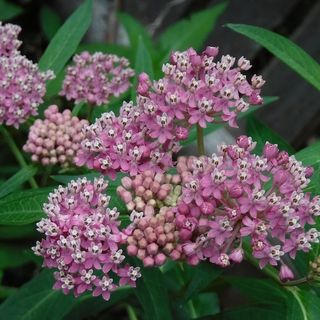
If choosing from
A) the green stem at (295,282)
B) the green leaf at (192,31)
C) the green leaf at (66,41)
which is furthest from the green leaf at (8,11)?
the green stem at (295,282)

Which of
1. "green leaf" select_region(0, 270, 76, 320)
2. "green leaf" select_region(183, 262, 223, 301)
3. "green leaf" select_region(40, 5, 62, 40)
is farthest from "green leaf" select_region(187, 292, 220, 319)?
"green leaf" select_region(40, 5, 62, 40)

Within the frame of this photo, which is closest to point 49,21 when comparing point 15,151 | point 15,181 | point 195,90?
point 15,151

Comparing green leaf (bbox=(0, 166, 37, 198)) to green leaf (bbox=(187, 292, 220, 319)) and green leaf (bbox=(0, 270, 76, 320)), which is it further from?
green leaf (bbox=(187, 292, 220, 319))

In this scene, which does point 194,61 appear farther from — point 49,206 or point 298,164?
point 49,206

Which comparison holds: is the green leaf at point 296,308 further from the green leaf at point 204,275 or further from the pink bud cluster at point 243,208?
the green leaf at point 204,275

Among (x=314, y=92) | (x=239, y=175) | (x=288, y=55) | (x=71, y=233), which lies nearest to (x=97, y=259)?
(x=71, y=233)

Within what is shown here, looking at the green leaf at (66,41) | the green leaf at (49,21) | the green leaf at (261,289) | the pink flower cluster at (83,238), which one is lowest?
the green leaf at (261,289)
